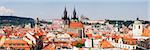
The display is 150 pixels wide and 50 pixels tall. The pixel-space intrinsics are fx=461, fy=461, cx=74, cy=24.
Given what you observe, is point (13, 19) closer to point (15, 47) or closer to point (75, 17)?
point (75, 17)

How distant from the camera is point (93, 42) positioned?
18.9 m

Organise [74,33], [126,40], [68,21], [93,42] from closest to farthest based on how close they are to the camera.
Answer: [93,42]
[126,40]
[74,33]
[68,21]

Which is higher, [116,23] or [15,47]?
[15,47]

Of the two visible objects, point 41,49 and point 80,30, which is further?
point 80,30

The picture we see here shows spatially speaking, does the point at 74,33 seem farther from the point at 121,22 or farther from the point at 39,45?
the point at 121,22

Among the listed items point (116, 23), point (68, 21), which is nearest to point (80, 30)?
point (68, 21)

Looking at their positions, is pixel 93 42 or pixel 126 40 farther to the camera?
pixel 126 40

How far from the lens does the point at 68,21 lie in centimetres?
2917

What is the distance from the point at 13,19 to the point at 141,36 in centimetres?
3533

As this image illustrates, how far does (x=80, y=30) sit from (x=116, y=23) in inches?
947

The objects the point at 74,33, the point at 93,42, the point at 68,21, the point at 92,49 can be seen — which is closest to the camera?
the point at 92,49

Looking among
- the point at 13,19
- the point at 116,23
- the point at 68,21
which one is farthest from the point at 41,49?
the point at 13,19

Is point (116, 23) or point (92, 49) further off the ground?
point (92, 49)

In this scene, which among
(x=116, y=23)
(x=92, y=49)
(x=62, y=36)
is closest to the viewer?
(x=92, y=49)
